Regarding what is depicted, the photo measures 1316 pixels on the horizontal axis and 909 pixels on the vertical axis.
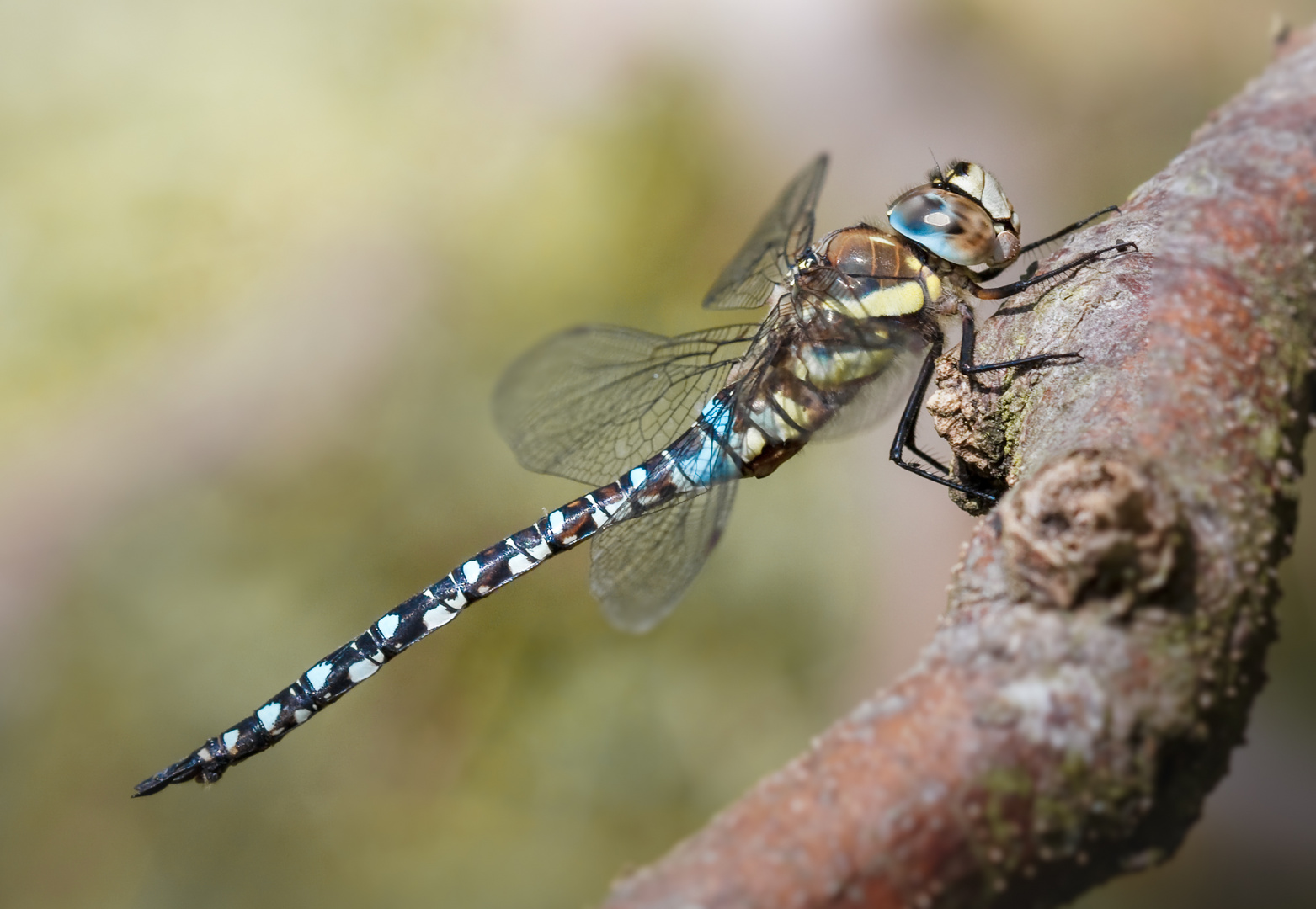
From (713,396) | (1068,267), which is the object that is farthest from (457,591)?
(1068,267)

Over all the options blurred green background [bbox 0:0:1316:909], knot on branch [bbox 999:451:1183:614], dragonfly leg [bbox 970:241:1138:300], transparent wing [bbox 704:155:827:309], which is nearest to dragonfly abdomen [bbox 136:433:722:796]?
transparent wing [bbox 704:155:827:309]

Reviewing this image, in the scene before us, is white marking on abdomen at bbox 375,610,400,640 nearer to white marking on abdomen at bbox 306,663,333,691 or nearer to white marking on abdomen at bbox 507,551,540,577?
white marking on abdomen at bbox 306,663,333,691

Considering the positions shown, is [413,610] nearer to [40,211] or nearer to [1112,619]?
[1112,619]

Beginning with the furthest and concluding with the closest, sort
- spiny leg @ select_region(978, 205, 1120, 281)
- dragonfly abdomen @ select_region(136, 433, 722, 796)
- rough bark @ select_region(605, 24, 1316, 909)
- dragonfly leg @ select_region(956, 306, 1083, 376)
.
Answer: dragonfly abdomen @ select_region(136, 433, 722, 796)
spiny leg @ select_region(978, 205, 1120, 281)
dragonfly leg @ select_region(956, 306, 1083, 376)
rough bark @ select_region(605, 24, 1316, 909)

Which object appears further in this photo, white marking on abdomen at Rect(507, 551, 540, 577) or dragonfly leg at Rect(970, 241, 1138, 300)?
white marking on abdomen at Rect(507, 551, 540, 577)

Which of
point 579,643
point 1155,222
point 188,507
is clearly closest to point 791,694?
point 579,643

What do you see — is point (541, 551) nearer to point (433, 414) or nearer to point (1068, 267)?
point (1068, 267)

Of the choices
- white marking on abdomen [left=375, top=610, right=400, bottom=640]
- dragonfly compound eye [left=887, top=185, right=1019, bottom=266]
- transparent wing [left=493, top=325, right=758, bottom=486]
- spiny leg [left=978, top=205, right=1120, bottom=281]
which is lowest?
spiny leg [left=978, top=205, right=1120, bottom=281]
